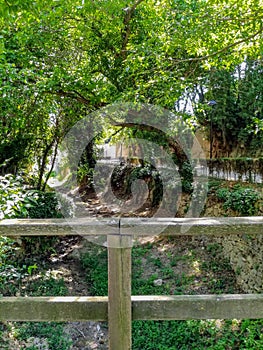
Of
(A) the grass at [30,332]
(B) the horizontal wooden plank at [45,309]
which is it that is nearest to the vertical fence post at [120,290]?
(B) the horizontal wooden plank at [45,309]

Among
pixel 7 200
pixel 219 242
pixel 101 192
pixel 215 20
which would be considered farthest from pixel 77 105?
pixel 7 200

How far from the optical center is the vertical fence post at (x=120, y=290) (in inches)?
54.6

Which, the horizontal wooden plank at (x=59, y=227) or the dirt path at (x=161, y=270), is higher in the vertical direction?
the horizontal wooden plank at (x=59, y=227)

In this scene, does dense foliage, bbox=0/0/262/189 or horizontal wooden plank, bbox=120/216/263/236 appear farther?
dense foliage, bbox=0/0/262/189

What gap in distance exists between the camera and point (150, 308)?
1.43 metres

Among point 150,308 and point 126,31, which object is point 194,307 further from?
point 126,31

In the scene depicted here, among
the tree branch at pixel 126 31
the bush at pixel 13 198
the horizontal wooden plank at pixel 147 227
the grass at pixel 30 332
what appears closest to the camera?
the horizontal wooden plank at pixel 147 227

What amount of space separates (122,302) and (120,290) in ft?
0.19

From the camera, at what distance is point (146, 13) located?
16.1 ft

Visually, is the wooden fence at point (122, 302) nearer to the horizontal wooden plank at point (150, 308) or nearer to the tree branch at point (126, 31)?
the horizontal wooden plank at point (150, 308)

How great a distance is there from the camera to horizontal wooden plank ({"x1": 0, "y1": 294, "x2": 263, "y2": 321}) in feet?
4.65

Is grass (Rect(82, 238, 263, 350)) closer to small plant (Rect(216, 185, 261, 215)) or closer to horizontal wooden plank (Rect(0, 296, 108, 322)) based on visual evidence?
small plant (Rect(216, 185, 261, 215))

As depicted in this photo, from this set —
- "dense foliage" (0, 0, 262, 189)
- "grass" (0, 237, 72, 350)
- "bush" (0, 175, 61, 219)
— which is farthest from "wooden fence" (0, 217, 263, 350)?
"dense foliage" (0, 0, 262, 189)

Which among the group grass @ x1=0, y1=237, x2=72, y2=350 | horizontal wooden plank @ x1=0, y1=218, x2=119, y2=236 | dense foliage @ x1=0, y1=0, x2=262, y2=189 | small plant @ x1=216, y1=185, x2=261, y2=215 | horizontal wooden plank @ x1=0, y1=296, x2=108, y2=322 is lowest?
grass @ x1=0, y1=237, x2=72, y2=350
